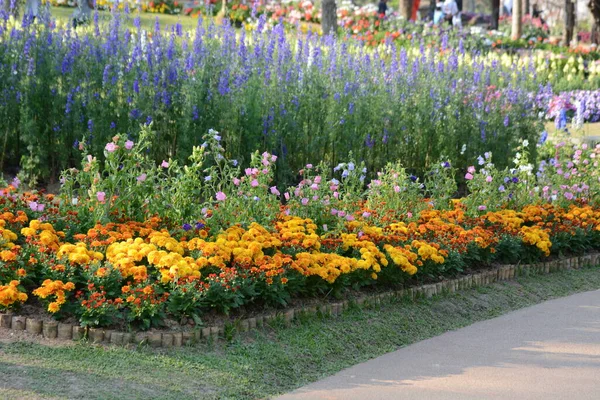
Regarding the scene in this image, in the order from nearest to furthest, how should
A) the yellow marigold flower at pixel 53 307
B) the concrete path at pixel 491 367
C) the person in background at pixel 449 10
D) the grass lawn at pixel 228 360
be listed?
the grass lawn at pixel 228 360 < the concrete path at pixel 491 367 < the yellow marigold flower at pixel 53 307 < the person in background at pixel 449 10

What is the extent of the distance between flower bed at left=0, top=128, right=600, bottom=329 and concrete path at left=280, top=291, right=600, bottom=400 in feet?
2.12

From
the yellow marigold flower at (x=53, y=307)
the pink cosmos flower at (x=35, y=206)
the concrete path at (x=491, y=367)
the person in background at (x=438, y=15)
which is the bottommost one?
the concrete path at (x=491, y=367)

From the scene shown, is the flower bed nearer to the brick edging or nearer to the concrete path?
the brick edging

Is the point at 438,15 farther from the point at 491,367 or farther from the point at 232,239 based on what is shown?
the point at 491,367

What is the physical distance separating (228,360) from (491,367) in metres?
1.32

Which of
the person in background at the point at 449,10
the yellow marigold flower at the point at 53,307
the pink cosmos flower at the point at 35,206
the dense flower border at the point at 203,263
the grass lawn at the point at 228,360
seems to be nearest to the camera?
the grass lawn at the point at 228,360

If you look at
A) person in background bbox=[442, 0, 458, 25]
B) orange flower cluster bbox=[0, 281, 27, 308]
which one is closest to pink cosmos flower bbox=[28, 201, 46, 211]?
orange flower cluster bbox=[0, 281, 27, 308]

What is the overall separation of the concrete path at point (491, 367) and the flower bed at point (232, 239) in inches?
25.4

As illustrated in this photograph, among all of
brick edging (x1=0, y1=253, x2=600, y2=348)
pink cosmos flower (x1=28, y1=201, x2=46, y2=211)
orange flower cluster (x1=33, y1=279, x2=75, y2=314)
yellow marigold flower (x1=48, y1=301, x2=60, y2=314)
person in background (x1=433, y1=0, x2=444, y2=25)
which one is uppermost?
person in background (x1=433, y1=0, x2=444, y2=25)

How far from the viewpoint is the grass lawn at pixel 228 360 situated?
4.01 meters

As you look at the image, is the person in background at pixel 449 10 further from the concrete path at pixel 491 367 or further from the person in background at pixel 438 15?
the concrete path at pixel 491 367

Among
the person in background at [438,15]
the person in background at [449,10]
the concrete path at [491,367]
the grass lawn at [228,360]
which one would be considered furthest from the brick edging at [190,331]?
the person in background at [449,10]

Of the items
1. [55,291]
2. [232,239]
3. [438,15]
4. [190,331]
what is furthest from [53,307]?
[438,15]

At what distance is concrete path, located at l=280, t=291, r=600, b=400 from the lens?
427 cm
